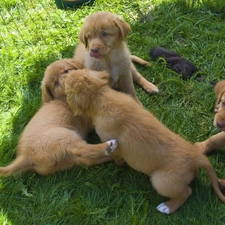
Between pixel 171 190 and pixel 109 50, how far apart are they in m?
1.91

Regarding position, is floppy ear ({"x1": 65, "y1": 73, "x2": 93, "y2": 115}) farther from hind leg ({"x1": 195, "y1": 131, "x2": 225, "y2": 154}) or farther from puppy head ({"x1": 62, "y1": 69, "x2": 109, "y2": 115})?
hind leg ({"x1": 195, "y1": 131, "x2": 225, "y2": 154})

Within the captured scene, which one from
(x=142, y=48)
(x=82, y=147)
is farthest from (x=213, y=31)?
(x=82, y=147)

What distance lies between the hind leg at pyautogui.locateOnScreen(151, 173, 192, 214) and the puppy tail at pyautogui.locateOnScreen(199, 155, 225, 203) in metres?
0.24

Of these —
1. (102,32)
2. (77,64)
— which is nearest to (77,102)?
(77,64)

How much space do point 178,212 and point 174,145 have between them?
73cm

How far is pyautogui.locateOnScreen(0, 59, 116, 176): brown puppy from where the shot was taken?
11.7ft

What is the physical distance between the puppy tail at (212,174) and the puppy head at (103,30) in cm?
182

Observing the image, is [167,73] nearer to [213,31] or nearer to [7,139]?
[213,31]

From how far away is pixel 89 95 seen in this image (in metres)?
3.41

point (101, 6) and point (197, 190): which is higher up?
point (101, 6)

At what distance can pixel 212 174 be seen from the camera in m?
3.27

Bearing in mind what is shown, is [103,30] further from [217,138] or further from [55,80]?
[217,138]

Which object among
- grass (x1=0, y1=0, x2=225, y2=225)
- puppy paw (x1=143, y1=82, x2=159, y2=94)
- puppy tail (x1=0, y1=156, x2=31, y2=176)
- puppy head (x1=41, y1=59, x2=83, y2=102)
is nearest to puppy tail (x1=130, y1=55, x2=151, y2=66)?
grass (x1=0, y1=0, x2=225, y2=225)

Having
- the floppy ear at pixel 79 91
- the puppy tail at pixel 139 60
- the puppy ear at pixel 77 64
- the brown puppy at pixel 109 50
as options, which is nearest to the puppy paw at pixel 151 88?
the brown puppy at pixel 109 50
